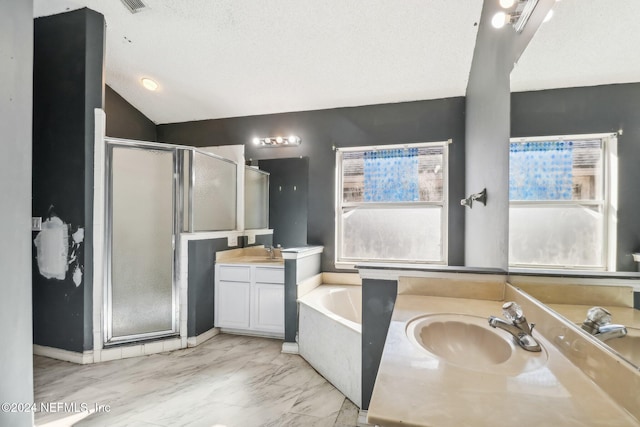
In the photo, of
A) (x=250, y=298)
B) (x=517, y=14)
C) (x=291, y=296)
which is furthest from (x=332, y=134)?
(x=517, y=14)

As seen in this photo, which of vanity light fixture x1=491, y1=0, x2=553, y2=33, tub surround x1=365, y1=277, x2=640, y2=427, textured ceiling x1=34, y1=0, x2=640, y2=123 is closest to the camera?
tub surround x1=365, y1=277, x2=640, y2=427

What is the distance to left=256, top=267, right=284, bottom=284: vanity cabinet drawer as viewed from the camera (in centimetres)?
270

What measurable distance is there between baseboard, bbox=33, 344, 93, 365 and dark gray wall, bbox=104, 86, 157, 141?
6.95 ft

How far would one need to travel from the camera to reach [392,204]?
9.79 ft

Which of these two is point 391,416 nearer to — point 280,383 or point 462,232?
point 280,383

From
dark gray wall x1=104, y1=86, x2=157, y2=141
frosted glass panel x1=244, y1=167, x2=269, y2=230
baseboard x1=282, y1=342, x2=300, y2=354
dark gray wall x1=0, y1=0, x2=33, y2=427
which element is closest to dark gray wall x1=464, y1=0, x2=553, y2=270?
baseboard x1=282, y1=342, x2=300, y2=354

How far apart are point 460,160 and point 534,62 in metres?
1.82

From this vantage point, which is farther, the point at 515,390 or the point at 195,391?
the point at 195,391

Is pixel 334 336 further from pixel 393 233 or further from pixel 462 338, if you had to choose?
pixel 393 233

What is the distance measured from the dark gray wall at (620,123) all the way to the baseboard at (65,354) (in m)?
3.23

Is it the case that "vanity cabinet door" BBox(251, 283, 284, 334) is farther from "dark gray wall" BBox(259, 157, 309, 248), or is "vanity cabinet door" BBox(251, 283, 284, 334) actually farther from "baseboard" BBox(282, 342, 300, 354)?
"dark gray wall" BBox(259, 157, 309, 248)

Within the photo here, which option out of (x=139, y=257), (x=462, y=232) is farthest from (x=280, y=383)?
(x=462, y=232)

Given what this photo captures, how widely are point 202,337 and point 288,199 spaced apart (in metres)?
1.66

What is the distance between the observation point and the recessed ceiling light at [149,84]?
295cm
